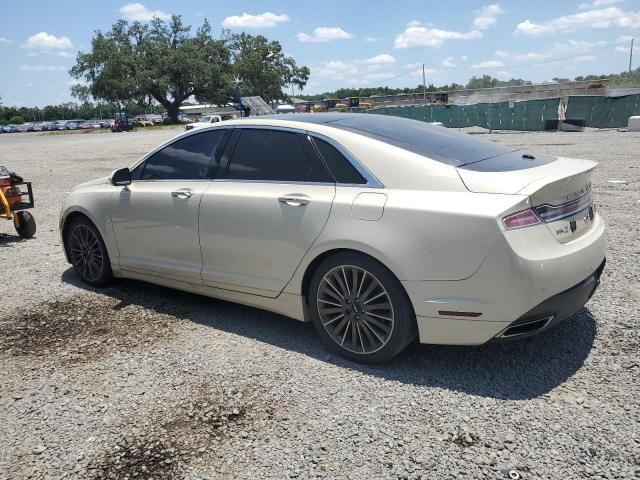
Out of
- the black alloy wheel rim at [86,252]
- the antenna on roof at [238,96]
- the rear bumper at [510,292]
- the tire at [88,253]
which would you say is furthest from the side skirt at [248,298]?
the antenna on roof at [238,96]

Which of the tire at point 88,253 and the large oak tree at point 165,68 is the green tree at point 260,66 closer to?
the large oak tree at point 165,68

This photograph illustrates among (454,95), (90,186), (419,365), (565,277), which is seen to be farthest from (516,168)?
(454,95)

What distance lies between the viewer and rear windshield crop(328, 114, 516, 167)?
11.6 feet

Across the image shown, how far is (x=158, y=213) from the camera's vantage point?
461cm

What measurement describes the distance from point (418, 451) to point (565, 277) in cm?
133

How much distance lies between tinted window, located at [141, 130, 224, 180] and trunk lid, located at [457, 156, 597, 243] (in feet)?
7.01

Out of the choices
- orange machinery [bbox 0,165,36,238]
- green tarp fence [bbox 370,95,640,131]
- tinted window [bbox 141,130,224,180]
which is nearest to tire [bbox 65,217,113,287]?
tinted window [bbox 141,130,224,180]

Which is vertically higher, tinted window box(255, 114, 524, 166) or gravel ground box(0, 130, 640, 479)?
tinted window box(255, 114, 524, 166)

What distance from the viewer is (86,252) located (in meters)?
5.45

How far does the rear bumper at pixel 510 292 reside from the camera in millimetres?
2969

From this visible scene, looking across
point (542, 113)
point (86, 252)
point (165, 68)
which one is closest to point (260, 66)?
point (165, 68)

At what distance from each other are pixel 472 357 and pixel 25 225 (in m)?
6.93

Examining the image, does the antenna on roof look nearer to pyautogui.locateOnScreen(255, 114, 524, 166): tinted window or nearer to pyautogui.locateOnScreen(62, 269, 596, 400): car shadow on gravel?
pyautogui.locateOnScreen(255, 114, 524, 166): tinted window

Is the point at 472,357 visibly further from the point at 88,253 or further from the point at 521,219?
the point at 88,253
